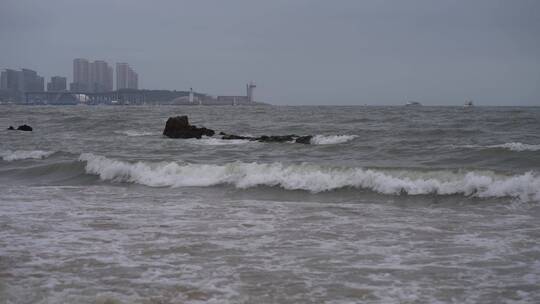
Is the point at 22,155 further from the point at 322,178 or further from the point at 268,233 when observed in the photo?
the point at 268,233

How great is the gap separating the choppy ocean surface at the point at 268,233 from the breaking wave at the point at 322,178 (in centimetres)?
4

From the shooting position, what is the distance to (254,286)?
5.15 meters

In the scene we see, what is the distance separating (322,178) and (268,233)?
17.9 feet

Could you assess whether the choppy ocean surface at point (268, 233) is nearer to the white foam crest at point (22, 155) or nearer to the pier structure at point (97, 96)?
the white foam crest at point (22, 155)

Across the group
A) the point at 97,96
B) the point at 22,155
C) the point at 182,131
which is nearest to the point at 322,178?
the point at 22,155

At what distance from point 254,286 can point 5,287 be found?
2234 millimetres

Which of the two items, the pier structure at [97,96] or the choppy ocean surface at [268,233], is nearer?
the choppy ocean surface at [268,233]

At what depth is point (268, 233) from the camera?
7.53m

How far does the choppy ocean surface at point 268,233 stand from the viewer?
5086 millimetres

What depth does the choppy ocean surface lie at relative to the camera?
5.09m

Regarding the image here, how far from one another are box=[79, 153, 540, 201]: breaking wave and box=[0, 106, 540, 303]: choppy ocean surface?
0.13 feet

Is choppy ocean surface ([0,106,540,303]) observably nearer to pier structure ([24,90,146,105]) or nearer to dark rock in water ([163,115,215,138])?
dark rock in water ([163,115,215,138])

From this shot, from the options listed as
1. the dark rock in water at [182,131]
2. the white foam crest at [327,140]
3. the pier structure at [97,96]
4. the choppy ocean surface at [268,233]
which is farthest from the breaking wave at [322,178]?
the pier structure at [97,96]

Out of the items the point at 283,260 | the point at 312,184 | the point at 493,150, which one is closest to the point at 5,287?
the point at 283,260
